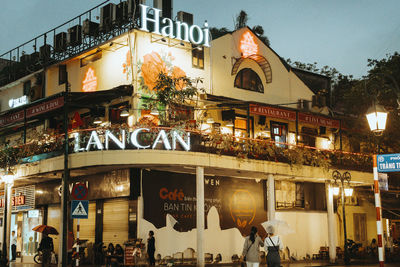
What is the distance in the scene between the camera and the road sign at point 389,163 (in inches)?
486

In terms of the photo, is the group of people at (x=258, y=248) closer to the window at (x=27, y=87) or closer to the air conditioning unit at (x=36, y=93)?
the air conditioning unit at (x=36, y=93)

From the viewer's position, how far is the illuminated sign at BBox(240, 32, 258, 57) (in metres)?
28.1

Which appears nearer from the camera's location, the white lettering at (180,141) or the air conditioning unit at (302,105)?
the white lettering at (180,141)

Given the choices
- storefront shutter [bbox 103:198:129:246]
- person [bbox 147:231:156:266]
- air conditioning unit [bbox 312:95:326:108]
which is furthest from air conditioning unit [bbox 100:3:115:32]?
air conditioning unit [bbox 312:95:326:108]

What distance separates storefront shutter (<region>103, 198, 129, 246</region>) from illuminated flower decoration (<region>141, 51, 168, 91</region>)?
5.42m

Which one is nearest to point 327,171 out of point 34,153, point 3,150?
point 34,153

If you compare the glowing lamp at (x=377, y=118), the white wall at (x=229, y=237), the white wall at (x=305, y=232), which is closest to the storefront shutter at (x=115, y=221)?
the white wall at (x=229, y=237)

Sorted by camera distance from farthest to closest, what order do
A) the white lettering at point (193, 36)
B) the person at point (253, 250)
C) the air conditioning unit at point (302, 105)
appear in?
the air conditioning unit at point (302, 105) → the white lettering at point (193, 36) → the person at point (253, 250)

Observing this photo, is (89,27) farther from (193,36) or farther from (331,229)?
(331,229)

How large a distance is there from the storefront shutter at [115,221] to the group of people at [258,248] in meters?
9.60

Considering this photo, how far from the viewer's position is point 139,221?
72.3 feet

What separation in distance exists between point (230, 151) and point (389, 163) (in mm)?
10787

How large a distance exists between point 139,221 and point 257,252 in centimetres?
891

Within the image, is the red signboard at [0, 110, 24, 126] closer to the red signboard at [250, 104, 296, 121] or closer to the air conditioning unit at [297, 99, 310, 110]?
the red signboard at [250, 104, 296, 121]
